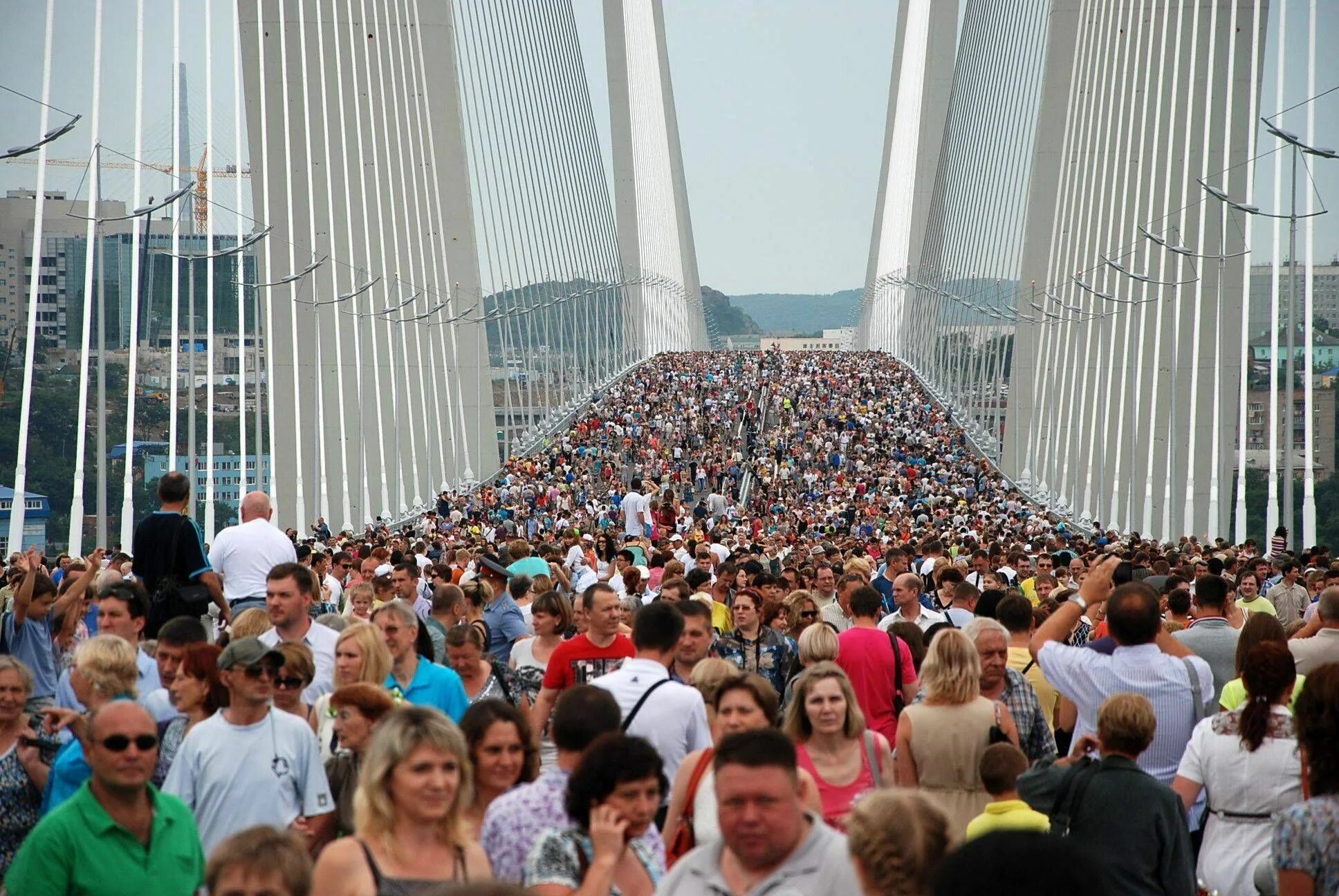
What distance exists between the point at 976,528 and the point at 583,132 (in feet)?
192

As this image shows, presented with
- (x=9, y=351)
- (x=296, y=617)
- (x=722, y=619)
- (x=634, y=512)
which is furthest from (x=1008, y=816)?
(x=9, y=351)

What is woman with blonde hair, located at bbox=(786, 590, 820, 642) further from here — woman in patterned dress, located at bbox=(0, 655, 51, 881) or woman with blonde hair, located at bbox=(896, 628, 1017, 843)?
woman in patterned dress, located at bbox=(0, 655, 51, 881)

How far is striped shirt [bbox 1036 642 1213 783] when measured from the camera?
312 inches

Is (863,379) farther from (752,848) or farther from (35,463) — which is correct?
(752,848)

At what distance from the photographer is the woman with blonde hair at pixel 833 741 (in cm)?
677

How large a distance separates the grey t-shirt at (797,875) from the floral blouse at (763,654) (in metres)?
5.62

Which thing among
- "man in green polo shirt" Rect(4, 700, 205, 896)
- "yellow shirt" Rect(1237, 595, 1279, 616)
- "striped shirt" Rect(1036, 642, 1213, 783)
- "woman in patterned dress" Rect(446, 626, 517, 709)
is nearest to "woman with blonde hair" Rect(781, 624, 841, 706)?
"striped shirt" Rect(1036, 642, 1213, 783)

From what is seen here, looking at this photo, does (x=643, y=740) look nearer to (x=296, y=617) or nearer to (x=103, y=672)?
(x=103, y=672)

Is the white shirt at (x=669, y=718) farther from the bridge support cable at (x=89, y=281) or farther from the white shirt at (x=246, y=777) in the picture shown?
the bridge support cable at (x=89, y=281)

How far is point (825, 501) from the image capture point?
49.7 m

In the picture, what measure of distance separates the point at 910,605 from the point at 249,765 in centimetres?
581

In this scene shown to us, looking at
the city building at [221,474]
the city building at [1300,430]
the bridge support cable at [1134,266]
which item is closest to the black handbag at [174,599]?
the city building at [1300,430]

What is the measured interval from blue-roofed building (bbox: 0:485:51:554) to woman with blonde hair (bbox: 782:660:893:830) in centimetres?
2523

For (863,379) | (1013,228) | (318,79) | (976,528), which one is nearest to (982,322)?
(1013,228)
